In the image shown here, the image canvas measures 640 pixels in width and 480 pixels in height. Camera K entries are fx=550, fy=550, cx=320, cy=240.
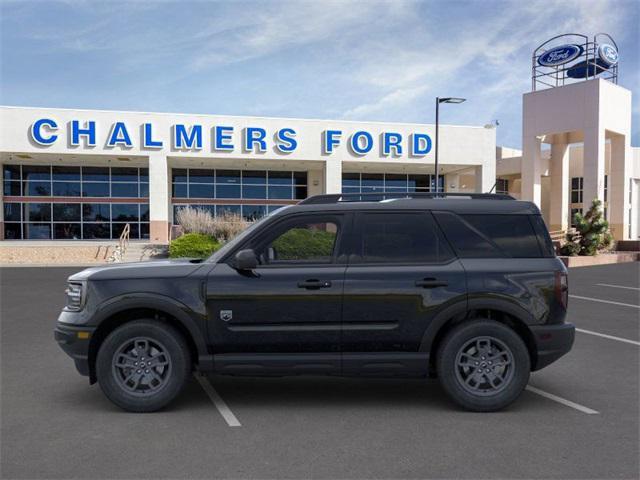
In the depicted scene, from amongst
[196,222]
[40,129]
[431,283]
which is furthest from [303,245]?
[40,129]

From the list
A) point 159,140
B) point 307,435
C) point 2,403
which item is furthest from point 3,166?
point 307,435

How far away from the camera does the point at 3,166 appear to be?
3328cm

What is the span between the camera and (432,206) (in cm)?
536

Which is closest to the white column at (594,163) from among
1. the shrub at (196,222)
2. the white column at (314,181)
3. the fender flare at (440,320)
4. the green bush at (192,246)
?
the white column at (314,181)

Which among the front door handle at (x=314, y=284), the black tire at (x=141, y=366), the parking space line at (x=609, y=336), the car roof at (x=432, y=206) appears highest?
the car roof at (x=432, y=206)

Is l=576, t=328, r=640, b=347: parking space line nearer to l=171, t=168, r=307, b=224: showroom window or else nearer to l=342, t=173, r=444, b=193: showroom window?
l=171, t=168, r=307, b=224: showroom window

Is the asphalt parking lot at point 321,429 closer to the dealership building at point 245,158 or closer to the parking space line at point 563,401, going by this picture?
the parking space line at point 563,401

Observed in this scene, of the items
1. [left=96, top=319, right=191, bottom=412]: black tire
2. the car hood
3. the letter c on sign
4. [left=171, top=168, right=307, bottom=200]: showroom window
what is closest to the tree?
[left=171, top=168, right=307, bottom=200]: showroom window

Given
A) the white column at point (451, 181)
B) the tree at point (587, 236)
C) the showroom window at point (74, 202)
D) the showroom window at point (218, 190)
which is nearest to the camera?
the tree at point (587, 236)

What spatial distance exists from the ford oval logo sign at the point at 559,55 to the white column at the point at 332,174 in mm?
13791

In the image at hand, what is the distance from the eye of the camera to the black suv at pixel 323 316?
4.98 meters

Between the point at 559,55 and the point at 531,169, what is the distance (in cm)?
694

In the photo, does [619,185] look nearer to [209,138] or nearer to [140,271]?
[209,138]

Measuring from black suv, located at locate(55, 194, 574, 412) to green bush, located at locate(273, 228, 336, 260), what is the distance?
2 centimetres
